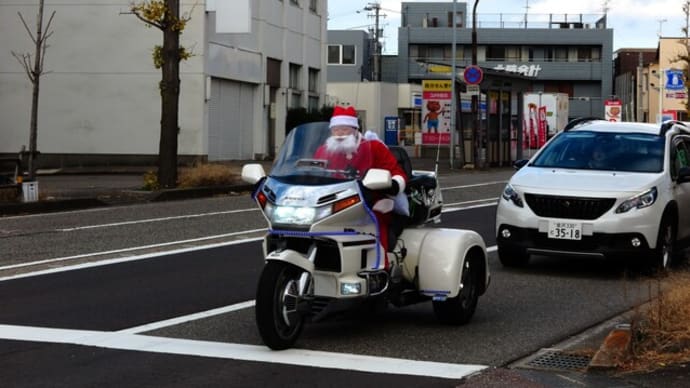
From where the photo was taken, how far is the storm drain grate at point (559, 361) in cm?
724

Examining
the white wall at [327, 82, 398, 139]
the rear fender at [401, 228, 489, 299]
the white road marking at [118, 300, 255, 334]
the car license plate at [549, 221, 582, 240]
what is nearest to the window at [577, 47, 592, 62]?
the white wall at [327, 82, 398, 139]

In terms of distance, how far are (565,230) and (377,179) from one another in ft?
14.9

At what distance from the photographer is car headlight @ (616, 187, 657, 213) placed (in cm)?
1130

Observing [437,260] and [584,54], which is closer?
[437,260]

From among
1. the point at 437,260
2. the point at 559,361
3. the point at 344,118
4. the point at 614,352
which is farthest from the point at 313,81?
the point at 614,352

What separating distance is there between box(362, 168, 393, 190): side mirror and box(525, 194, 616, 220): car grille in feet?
14.6

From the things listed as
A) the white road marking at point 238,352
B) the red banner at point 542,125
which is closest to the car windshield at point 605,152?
the white road marking at point 238,352

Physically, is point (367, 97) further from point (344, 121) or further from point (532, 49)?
point (344, 121)

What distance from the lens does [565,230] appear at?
1138 centimetres

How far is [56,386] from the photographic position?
654cm

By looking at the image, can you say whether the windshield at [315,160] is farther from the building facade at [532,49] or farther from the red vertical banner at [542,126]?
the building facade at [532,49]

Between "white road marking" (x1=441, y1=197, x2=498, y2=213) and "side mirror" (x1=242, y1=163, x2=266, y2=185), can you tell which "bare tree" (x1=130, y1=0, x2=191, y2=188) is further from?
"side mirror" (x1=242, y1=163, x2=266, y2=185)

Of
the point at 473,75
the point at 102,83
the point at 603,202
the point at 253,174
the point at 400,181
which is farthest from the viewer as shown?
the point at 102,83

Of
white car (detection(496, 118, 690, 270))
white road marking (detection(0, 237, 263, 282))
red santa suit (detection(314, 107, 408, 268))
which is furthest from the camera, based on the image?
white road marking (detection(0, 237, 263, 282))
